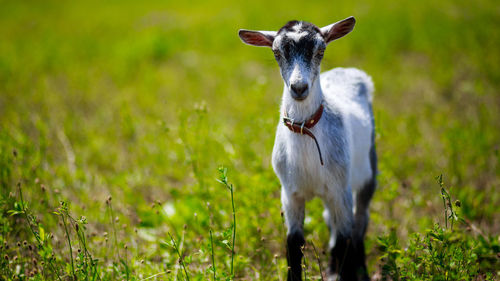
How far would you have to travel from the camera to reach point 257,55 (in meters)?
9.62

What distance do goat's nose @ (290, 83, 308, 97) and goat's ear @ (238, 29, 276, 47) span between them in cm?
65

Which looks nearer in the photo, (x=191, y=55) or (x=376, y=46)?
(x=376, y=46)

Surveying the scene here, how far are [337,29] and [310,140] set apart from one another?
36.4 inches

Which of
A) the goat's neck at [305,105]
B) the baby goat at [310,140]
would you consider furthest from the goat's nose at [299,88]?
the goat's neck at [305,105]

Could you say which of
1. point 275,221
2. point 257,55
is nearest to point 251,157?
point 275,221

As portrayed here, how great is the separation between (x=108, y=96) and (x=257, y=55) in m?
3.96

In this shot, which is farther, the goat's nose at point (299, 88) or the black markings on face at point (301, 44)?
the black markings on face at point (301, 44)

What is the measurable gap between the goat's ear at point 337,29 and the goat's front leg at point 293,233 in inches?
51.5

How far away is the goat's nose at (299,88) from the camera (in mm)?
2506

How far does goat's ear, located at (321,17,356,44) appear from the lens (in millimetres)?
2861

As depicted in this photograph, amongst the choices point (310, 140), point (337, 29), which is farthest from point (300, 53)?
point (310, 140)

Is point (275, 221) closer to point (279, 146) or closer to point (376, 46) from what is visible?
point (279, 146)

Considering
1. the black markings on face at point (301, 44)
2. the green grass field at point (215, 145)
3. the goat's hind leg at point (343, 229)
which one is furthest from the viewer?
the green grass field at point (215, 145)

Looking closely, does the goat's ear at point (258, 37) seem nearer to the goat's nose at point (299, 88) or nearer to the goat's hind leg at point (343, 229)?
the goat's nose at point (299, 88)
